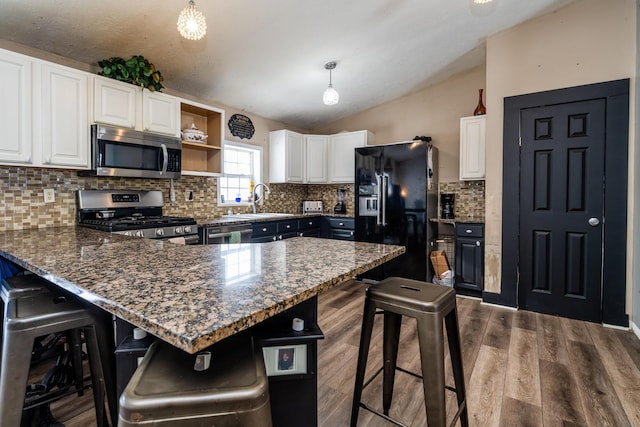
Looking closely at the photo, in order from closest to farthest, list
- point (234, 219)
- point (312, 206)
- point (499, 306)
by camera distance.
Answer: point (499, 306), point (234, 219), point (312, 206)

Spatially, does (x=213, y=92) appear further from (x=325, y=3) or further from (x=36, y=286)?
(x=36, y=286)

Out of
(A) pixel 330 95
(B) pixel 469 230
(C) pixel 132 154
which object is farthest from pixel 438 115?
(C) pixel 132 154

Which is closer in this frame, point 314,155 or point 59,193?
point 59,193

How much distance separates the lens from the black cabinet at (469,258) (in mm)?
3557

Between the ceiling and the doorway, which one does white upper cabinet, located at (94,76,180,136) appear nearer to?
the ceiling

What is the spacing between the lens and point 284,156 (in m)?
4.56

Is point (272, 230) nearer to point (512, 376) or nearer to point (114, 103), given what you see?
point (114, 103)

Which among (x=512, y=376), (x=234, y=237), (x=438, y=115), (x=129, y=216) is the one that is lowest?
(x=512, y=376)

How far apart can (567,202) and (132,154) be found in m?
4.02

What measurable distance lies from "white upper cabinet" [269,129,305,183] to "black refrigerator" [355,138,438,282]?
0.98m

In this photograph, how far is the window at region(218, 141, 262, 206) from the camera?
4.16 metres

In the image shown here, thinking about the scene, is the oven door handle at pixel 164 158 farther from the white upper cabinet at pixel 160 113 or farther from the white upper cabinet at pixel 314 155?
the white upper cabinet at pixel 314 155

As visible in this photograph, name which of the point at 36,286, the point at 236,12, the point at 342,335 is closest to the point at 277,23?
the point at 236,12

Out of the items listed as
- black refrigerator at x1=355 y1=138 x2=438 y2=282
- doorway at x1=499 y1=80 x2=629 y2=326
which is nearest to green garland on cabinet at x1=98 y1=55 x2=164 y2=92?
black refrigerator at x1=355 y1=138 x2=438 y2=282
